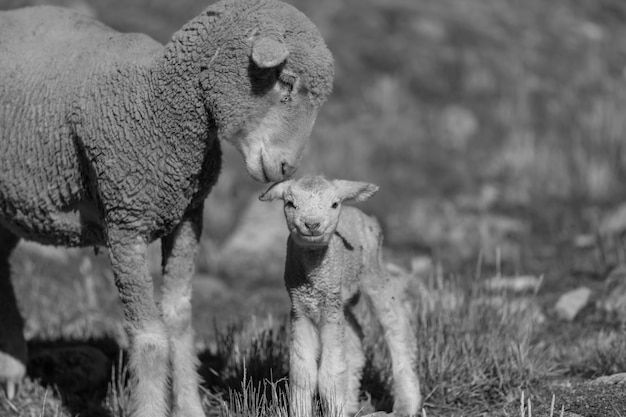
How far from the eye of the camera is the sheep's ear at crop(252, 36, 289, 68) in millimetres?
4508

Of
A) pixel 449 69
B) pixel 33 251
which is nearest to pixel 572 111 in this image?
pixel 449 69

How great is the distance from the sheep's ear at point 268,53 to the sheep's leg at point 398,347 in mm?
1341

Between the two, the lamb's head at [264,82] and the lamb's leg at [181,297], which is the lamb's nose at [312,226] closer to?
the lamb's head at [264,82]

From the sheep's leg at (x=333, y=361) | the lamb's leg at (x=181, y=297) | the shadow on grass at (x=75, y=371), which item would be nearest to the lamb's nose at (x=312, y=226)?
the sheep's leg at (x=333, y=361)

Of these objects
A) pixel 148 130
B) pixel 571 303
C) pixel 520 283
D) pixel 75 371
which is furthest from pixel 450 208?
pixel 148 130

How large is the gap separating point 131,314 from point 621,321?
351cm

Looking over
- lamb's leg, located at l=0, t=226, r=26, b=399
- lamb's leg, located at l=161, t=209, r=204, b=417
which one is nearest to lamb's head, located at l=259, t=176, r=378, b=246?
lamb's leg, located at l=161, t=209, r=204, b=417

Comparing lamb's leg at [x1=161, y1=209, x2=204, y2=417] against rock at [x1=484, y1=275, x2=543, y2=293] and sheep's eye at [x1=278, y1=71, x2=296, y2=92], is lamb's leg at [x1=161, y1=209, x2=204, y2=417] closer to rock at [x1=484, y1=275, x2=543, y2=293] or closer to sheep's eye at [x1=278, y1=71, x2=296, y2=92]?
sheep's eye at [x1=278, y1=71, x2=296, y2=92]

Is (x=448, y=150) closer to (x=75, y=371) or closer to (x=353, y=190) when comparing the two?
(x=75, y=371)

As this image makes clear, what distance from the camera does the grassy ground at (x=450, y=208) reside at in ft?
19.3

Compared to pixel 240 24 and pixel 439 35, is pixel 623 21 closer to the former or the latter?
pixel 439 35

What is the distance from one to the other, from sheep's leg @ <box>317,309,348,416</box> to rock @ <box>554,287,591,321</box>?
123 inches

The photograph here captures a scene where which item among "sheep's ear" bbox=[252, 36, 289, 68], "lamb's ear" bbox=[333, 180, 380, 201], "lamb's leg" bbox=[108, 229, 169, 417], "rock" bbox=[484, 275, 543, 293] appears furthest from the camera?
"rock" bbox=[484, 275, 543, 293]

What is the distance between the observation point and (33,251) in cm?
1076
